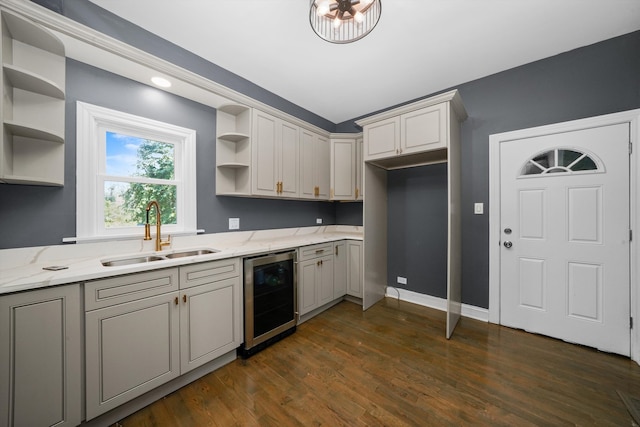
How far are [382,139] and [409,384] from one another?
2.45 m

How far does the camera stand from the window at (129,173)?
181 cm

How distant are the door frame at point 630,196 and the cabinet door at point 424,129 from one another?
77 cm

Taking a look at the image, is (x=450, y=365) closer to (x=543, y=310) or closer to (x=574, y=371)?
(x=574, y=371)

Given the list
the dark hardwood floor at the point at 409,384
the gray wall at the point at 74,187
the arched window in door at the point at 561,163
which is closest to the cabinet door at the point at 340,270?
the dark hardwood floor at the point at 409,384

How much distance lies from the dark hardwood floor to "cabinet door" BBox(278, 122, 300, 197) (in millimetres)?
1705

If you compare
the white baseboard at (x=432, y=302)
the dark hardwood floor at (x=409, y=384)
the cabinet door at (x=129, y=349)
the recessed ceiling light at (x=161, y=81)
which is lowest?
the dark hardwood floor at (x=409, y=384)

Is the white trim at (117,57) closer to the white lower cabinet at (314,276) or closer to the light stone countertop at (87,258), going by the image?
the light stone countertop at (87,258)

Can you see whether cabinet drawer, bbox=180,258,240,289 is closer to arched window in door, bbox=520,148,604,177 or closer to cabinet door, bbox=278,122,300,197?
cabinet door, bbox=278,122,300,197

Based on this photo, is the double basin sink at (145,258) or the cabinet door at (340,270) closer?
the double basin sink at (145,258)

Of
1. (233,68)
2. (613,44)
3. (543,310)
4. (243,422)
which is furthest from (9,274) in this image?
(613,44)

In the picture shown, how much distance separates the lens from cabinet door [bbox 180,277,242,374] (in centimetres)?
Result: 171

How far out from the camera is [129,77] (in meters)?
2.00

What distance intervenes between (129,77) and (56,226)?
1344 mm

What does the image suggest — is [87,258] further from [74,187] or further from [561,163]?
[561,163]
